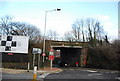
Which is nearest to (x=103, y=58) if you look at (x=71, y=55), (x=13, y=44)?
(x=13, y=44)

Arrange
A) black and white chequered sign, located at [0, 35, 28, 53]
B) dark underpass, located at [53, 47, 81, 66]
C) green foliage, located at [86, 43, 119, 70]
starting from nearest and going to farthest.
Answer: green foliage, located at [86, 43, 119, 70] → black and white chequered sign, located at [0, 35, 28, 53] → dark underpass, located at [53, 47, 81, 66]

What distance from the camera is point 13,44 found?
1072 inches

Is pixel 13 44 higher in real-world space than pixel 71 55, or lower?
higher

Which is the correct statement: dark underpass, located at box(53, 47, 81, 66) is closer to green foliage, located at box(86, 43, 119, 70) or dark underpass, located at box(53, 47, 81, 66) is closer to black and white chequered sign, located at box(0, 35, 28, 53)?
green foliage, located at box(86, 43, 119, 70)

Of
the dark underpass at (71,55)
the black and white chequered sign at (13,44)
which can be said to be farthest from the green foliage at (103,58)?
the black and white chequered sign at (13,44)

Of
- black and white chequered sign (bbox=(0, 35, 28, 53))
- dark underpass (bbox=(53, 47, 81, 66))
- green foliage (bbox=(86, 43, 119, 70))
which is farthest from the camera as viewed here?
dark underpass (bbox=(53, 47, 81, 66))

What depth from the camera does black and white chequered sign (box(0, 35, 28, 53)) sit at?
26.9 m

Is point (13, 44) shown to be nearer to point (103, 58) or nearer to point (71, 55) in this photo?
point (103, 58)

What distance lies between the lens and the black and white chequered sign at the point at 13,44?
26922mm

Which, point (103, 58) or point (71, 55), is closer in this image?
point (103, 58)

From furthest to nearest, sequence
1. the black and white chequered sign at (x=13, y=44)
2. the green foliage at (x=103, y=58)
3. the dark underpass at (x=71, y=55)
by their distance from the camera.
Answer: the dark underpass at (x=71, y=55)
the black and white chequered sign at (x=13, y=44)
the green foliage at (x=103, y=58)

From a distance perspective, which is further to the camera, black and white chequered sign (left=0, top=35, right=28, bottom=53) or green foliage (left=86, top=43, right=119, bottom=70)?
black and white chequered sign (left=0, top=35, right=28, bottom=53)

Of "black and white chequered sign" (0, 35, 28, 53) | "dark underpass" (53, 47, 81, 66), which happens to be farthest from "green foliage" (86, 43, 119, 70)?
"black and white chequered sign" (0, 35, 28, 53)

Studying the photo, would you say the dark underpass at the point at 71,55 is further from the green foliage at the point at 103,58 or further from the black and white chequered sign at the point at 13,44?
the black and white chequered sign at the point at 13,44
